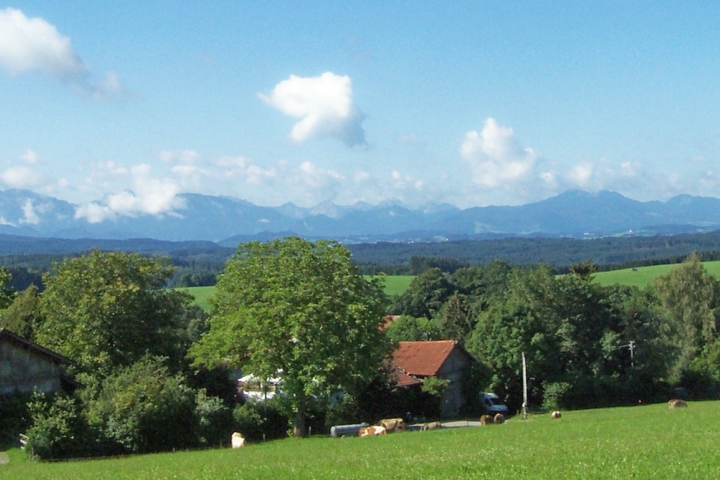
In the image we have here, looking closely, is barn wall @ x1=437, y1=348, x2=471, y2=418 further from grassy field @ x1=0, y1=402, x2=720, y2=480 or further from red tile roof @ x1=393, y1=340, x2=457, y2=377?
grassy field @ x1=0, y1=402, x2=720, y2=480

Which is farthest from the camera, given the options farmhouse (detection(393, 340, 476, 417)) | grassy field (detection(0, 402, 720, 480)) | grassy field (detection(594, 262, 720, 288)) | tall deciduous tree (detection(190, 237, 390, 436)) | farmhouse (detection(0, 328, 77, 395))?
grassy field (detection(594, 262, 720, 288))

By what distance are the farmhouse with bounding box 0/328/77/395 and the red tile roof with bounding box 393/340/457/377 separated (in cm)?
2654

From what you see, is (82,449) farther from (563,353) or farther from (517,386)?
(563,353)

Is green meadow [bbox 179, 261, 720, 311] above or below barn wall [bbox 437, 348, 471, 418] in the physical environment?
above

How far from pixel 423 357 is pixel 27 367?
103ft

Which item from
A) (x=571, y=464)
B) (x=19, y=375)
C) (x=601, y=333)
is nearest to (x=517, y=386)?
(x=601, y=333)

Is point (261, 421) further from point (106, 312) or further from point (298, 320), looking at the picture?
point (106, 312)

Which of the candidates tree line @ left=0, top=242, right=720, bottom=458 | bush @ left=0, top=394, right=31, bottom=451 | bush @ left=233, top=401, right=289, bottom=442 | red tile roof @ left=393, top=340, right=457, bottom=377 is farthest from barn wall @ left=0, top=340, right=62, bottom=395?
red tile roof @ left=393, top=340, right=457, bottom=377

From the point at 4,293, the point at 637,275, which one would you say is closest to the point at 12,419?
the point at 4,293

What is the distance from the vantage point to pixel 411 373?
58.4m

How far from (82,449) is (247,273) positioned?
40.4 ft

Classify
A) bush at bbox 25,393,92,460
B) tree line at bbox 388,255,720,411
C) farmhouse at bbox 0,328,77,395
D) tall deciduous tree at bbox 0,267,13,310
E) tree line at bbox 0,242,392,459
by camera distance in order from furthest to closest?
tree line at bbox 388,255,720,411 < tall deciduous tree at bbox 0,267,13,310 < farmhouse at bbox 0,328,77,395 < tree line at bbox 0,242,392,459 < bush at bbox 25,393,92,460

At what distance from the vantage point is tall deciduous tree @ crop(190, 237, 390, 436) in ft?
124

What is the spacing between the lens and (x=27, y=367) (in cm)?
3675
